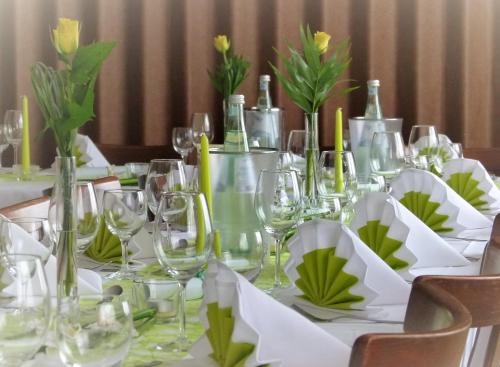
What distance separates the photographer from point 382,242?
1.52m

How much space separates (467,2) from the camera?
4.54m

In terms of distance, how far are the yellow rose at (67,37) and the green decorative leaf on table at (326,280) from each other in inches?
17.3

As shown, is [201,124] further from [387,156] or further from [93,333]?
[93,333]

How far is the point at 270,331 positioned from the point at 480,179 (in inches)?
56.2

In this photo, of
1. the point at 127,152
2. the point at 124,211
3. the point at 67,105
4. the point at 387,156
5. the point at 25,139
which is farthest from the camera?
the point at 127,152

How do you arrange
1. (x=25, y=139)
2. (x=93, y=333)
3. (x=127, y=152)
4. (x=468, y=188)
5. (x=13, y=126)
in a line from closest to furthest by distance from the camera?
(x=93, y=333)
(x=468, y=188)
(x=25, y=139)
(x=13, y=126)
(x=127, y=152)

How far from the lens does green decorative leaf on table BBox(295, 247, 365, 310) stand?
1.28 metres

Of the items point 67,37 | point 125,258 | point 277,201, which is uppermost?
point 67,37

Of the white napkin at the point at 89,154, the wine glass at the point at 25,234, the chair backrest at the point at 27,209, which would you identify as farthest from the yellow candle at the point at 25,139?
the wine glass at the point at 25,234

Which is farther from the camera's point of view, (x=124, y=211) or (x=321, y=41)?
(x=321, y=41)

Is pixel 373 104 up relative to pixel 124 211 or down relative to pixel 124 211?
up

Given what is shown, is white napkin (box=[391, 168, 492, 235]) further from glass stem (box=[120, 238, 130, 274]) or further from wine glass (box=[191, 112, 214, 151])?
wine glass (box=[191, 112, 214, 151])

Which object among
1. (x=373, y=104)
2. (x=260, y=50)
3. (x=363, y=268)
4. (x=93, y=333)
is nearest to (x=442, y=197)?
(x=363, y=268)

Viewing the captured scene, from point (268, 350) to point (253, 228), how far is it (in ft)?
1.56
